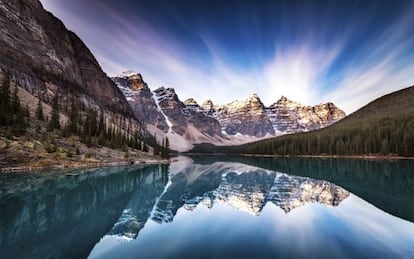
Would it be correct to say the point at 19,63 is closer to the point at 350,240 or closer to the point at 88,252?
the point at 88,252

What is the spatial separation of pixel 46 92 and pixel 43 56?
80.3 feet

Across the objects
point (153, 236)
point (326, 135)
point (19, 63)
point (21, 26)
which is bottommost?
point (153, 236)

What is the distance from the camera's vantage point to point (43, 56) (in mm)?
128250

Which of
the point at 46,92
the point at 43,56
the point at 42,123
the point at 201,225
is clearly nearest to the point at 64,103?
the point at 46,92

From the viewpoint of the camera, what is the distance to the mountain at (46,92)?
57938mm

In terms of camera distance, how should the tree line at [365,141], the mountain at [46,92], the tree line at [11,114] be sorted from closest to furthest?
the tree line at [11,114]
the mountain at [46,92]
the tree line at [365,141]

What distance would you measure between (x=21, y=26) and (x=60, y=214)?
5114 inches

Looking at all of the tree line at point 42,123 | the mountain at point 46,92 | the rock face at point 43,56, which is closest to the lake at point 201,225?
the mountain at point 46,92

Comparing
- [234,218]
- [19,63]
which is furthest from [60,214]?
[19,63]

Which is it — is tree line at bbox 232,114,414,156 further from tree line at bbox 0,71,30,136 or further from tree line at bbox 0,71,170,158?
tree line at bbox 0,71,30,136

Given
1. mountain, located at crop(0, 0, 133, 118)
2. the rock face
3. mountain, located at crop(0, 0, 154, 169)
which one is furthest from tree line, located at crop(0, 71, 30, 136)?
mountain, located at crop(0, 0, 133, 118)

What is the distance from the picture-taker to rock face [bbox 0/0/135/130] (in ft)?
347

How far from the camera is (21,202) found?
2466 cm

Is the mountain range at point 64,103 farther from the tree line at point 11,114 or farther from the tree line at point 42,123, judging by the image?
the tree line at point 11,114
